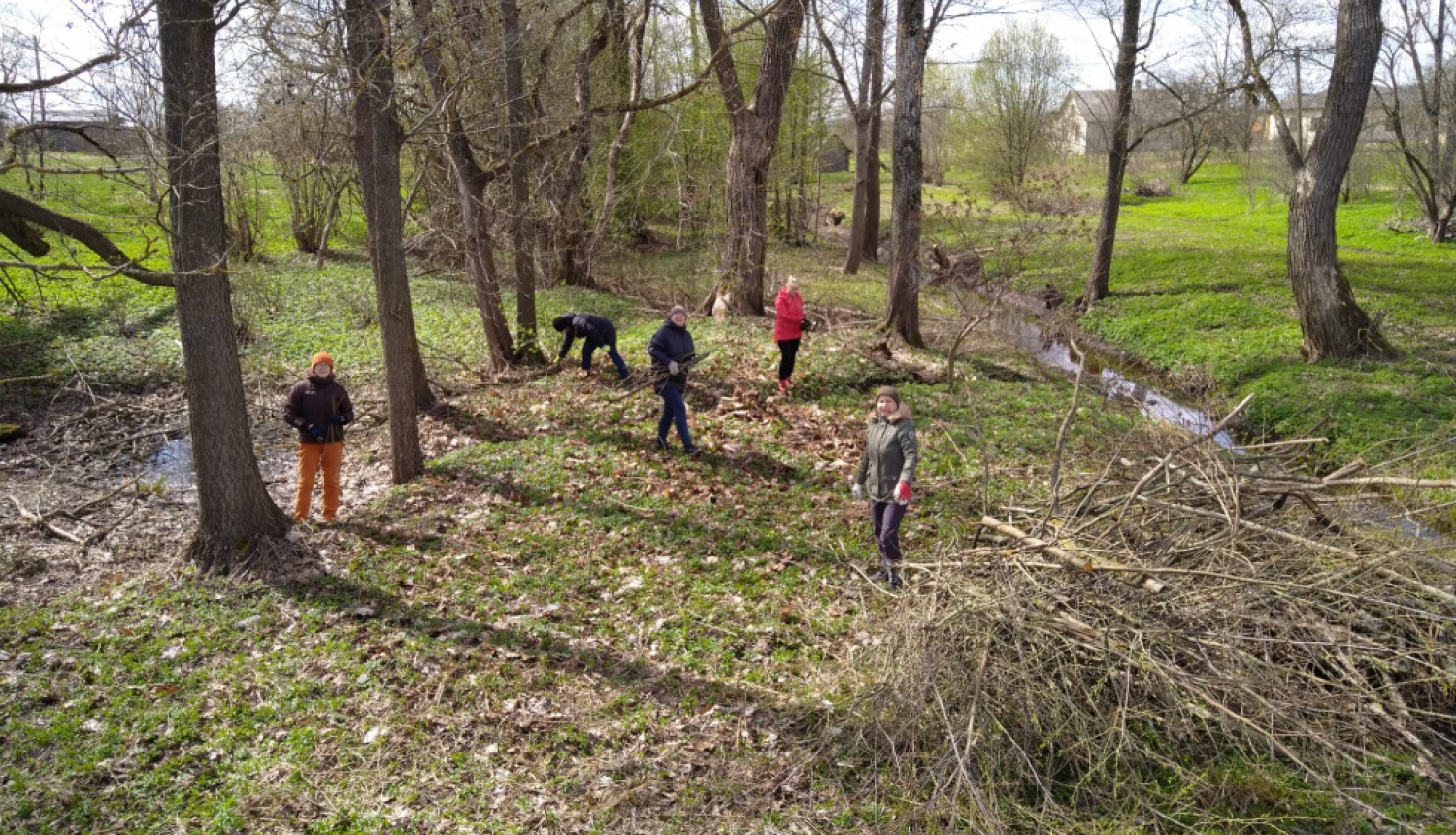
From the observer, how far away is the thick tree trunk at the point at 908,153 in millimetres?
13734

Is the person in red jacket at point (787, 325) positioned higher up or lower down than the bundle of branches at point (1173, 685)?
higher up

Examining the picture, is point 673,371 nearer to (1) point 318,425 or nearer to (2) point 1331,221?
(1) point 318,425

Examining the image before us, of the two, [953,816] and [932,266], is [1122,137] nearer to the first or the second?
[932,266]

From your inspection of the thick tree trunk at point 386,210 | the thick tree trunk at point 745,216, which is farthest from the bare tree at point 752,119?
the thick tree trunk at point 386,210

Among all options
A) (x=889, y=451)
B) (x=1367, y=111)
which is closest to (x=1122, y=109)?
(x=1367, y=111)

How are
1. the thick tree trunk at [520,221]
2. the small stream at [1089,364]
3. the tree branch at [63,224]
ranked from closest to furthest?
the tree branch at [63,224] < the thick tree trunk at [520,221] < the small stream at [1089,364]

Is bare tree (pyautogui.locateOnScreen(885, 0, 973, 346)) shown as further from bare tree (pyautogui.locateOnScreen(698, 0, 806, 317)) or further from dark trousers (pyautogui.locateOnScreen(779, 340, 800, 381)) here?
dark trousers (pyautogui.locateOnScreen(779, 340, 800, 381))

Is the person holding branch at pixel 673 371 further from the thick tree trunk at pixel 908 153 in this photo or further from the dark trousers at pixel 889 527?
the thick tree trunk at pixel 908 153

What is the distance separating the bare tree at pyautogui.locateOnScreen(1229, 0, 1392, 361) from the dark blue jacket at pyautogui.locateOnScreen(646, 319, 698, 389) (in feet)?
35.1

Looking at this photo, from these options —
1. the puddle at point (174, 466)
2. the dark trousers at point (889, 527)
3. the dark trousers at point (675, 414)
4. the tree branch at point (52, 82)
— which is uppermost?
the tree branch at point (52, 82)

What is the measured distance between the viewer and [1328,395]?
40.9 feet

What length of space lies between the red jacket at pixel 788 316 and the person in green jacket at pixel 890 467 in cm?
446

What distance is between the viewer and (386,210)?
9.01m

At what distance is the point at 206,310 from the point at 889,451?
222 inches
